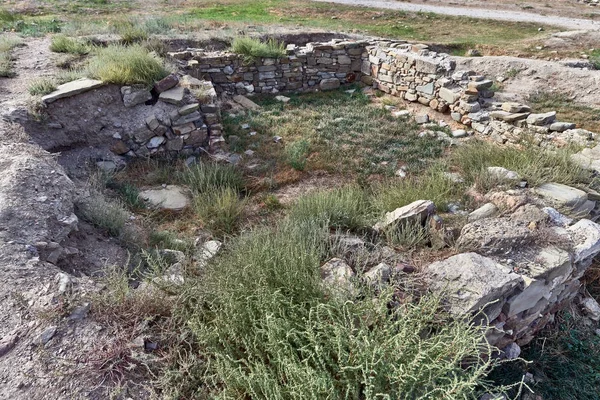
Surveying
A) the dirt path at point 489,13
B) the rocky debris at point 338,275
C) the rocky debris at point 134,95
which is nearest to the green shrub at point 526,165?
the rocky debris at point 338,275

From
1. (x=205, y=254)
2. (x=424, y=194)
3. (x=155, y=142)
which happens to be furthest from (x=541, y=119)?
(x=155, y=142)

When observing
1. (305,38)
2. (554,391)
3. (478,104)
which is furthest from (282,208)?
(305,38)

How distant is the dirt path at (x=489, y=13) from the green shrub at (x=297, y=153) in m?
14.5

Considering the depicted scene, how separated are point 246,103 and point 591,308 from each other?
726 cm

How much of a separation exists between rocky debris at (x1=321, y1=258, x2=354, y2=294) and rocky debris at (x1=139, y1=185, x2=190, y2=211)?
2798 mm

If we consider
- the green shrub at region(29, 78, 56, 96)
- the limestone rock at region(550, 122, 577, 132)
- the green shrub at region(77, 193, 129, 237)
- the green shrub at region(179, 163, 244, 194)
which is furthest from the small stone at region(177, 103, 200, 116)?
the limestone rock at region(550, 122, 577, 132)

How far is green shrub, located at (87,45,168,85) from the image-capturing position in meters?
6.67

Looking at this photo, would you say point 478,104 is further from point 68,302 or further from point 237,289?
point 68,302

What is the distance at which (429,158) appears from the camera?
6902mm

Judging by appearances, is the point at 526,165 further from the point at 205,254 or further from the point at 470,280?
the point at 205,254

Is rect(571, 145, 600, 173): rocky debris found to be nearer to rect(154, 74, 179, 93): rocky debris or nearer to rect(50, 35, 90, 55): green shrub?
rect(154, 74, 179, 93): rocky debris

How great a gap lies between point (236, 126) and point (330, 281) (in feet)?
17.8

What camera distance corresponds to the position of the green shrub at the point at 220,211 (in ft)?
16.1

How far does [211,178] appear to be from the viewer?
5805mm
